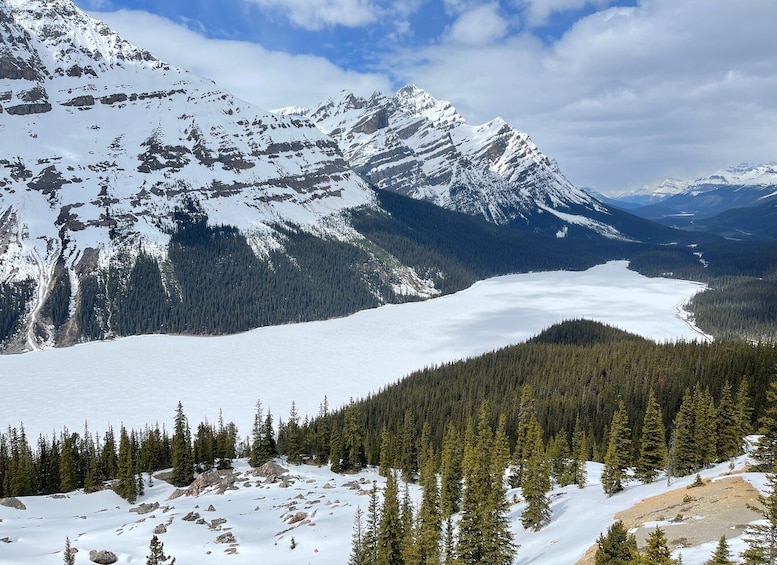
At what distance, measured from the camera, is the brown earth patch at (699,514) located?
32188 millimetres

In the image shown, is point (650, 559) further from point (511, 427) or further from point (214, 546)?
point (511, 427)

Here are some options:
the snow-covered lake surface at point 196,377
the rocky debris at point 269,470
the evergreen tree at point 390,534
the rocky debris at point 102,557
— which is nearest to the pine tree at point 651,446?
the evergreen tree at point 390,534

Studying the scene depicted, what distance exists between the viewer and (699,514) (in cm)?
3497

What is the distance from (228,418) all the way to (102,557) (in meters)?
73.4

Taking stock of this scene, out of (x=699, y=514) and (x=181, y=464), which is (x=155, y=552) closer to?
(x=699, y=514)

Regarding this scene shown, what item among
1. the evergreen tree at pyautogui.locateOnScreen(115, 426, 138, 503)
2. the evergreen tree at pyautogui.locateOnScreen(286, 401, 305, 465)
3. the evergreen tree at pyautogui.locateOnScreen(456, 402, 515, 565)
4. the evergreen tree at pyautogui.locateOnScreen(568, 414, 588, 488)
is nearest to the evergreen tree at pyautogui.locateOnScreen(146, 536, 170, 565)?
the evergreen tree at pyautogui.locateOnScreen(456, 402, 515, 565)

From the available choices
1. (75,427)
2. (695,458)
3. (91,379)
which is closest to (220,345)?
(91,379)

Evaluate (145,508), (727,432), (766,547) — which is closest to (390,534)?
(766,547)

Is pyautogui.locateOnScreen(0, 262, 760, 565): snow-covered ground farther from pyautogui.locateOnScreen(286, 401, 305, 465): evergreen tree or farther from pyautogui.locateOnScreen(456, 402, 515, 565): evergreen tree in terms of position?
pyautogui.locateOnScreen(456, 402, 515, 565): evergreen tree

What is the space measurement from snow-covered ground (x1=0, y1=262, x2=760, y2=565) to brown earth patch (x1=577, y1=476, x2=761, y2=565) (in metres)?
2.06

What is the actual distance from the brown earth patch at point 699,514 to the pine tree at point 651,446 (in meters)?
19.5

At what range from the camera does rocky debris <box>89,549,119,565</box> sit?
172 ft

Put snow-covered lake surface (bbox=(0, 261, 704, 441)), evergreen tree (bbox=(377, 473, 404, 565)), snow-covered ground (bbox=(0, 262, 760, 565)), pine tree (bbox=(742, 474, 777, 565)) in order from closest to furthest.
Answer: pine tree (bbox=(742, 474, 777, 565)) < evergreen tree (bbox=(377, 473, 404, 565)) < snow-covered ground (bbox=(0, 262, 760, 565)) < snow-covered lake surface (bbox=(0, 261, 704, 441))

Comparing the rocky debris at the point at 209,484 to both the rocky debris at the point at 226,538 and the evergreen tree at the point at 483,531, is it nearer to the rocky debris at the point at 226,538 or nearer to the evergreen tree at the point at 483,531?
the rocky debris at the point at 226,538
